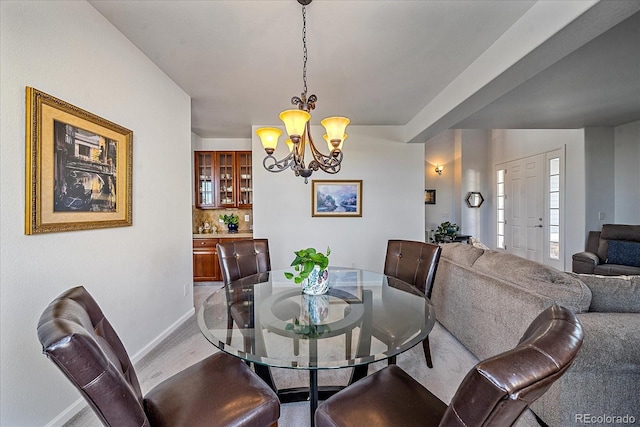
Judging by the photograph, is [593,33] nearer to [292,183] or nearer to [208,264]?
[292,183]

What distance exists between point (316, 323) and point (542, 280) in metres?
1.40

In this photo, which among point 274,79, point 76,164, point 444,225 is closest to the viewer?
point 76,164

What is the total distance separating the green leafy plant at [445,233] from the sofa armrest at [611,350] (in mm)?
4738

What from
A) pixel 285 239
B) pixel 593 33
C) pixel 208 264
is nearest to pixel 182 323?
pixel 208 264

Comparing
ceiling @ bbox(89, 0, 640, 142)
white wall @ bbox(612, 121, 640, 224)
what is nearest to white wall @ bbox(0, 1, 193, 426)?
ceiling @ bbox(89, 0, 640, 142)

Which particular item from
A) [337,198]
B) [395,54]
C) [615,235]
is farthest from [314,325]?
[615,235]

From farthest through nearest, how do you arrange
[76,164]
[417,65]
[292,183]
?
1. [292,183]
2. [417,65]
3. [76,164]

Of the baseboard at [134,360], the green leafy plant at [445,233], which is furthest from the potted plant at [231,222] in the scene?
the green leafy plant at [445,233]

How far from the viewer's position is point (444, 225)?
6.04 m

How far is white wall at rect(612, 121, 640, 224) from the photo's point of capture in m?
4.39

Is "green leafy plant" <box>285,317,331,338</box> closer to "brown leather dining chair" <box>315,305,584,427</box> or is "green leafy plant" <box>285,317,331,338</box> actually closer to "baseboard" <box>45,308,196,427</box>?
"brown leather dining chair" <box>315,305,584,427</box>

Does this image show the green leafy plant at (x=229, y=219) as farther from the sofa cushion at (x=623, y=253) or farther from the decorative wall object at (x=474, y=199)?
the sofa cushion at (x=623, y=253)

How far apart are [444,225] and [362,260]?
282 cm

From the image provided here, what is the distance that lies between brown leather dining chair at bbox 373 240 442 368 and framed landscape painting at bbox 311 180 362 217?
1642mm
